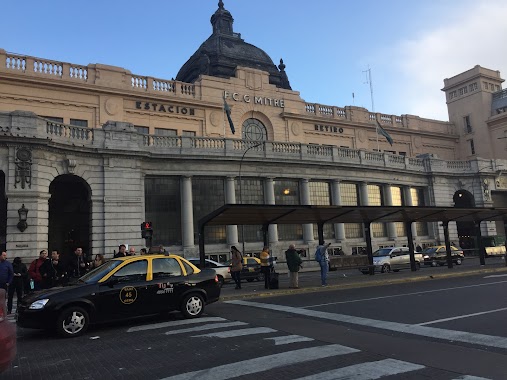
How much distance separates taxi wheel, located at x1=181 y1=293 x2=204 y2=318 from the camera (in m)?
10.9

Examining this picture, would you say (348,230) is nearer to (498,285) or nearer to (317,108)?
(317,108)

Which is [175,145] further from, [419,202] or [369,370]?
[369,370]

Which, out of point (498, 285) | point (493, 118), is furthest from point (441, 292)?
point (493, 118)

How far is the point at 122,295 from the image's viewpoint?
999 cm

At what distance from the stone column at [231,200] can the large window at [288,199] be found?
385 cm

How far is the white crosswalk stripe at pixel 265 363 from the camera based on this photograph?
6012mm

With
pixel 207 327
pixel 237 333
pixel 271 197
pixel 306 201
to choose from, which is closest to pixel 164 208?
pixel 271 197

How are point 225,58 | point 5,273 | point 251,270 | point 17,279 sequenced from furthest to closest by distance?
point 225,58 < point 251,270 < point 17,279 < point 5,273

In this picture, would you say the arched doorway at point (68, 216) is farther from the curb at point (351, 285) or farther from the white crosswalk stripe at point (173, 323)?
the white crosswalk stripe at point (173, 323)

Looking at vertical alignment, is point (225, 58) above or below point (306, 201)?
above

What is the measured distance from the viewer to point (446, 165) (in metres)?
43.4

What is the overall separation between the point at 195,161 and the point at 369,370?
25.8m

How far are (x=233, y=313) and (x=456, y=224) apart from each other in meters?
37.6

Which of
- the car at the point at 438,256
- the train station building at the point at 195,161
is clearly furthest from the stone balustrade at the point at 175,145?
the car at the point at 438,256
